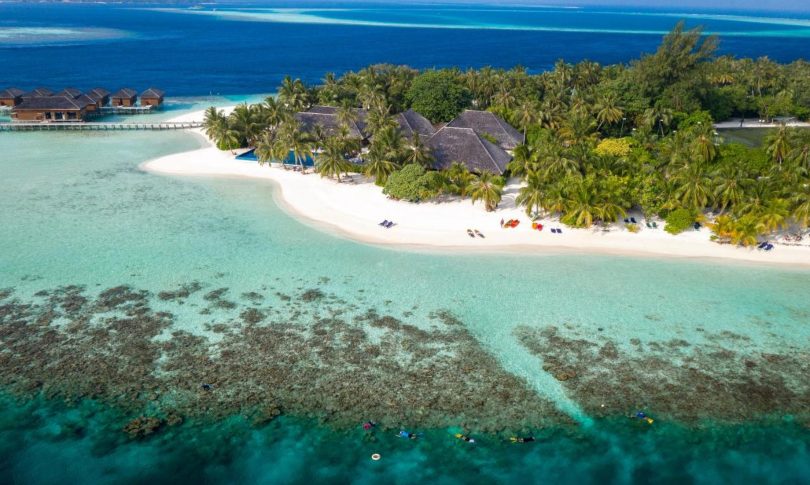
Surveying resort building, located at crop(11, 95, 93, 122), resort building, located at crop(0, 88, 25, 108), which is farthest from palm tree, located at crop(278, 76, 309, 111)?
resort building, located at crop(0, 88, 25, 108)

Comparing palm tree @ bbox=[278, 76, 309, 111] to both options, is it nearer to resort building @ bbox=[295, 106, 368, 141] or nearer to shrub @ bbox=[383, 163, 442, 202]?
resort building @ bbox=[295, 106, 368, 141]

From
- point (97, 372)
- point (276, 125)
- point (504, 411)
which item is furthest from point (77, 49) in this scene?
point (504, 411)

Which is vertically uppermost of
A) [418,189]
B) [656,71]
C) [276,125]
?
[656,71]

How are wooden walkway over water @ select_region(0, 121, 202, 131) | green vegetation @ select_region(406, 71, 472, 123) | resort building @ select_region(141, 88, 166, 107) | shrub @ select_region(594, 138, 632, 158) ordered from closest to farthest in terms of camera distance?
1. shrub @ select_region(594, 138, 632, 158)
2. green vegetation @ select_region(406, 71, 472, 123)
3. wooden walkway over water @ select_region(0, 121, 202, 131)
4. resort building @ select_region(141, 88, 166, 107)

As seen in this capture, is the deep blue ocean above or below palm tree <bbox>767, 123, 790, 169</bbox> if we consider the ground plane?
above

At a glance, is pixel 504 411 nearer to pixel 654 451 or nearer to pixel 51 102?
pixel 654 451

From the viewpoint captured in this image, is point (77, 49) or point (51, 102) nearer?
point (51, 102)

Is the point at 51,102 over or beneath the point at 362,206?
over
